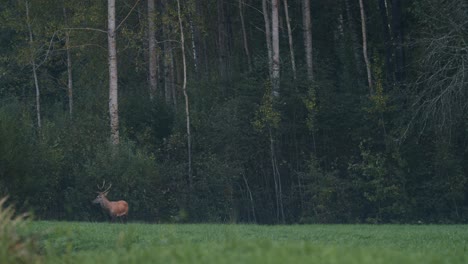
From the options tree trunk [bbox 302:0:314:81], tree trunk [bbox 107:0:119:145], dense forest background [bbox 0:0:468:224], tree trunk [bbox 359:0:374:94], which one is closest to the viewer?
dense forest background [bbox 0:0:468:224]

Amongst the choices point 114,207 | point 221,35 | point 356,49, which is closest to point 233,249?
point 114,207

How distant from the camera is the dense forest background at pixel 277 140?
37.3 m

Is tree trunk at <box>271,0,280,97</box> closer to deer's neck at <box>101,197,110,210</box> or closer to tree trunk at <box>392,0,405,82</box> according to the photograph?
tree trunk at <box>392,0,405,82</box>

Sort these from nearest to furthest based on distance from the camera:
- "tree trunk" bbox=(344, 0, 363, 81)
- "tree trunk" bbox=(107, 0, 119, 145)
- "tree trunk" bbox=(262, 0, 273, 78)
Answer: "tree trunk" bbox=(107, 0, 119, 145) → "tree trunk" bbox=(262, 0, 273, 78) → "tree trunk" bbox=(344, 0, 363, 81)

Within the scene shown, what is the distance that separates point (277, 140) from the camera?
39750 mm

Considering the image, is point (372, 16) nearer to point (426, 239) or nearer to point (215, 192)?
point (215, 192)

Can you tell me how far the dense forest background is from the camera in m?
37.3

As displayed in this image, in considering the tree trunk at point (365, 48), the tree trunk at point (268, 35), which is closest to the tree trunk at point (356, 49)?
the tree trunk at point (365, 48)

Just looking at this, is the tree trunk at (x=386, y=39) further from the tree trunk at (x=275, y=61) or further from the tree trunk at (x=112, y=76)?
the tree trunk at (x=112, y=76)

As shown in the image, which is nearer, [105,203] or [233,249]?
[233,249]

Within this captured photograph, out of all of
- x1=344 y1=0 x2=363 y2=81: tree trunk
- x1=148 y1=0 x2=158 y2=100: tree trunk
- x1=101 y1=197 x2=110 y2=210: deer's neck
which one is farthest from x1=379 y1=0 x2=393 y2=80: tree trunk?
x1=101 y1=197 x2=110 y2=210: deer's neck

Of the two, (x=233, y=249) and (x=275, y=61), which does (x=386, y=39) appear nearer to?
(x=275, y=61)

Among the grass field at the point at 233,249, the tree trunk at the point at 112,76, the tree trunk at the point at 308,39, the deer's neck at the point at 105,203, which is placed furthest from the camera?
the tree trunk at the point at 308,39

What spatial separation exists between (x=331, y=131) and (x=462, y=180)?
6.02m
